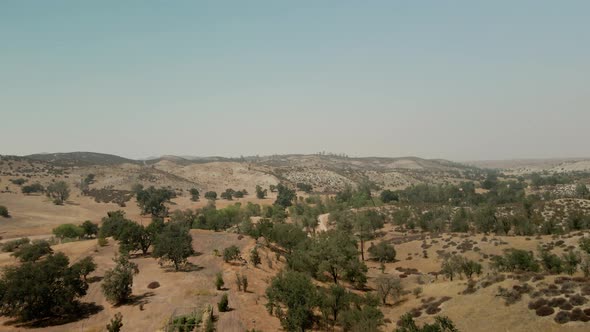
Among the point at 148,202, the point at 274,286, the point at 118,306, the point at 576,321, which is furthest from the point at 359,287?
the point at 148,202

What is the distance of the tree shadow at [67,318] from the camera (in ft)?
132

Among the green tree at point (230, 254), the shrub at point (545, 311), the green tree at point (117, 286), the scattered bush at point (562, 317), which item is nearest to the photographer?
the scattered bush at point (562, 317)

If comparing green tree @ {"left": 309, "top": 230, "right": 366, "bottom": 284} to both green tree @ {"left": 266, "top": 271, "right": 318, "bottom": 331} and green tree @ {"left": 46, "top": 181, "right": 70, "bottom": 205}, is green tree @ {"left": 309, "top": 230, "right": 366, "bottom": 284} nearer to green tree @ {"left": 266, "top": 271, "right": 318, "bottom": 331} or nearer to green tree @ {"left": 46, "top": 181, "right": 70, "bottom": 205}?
green tree @ {"left": 266, "top": 271, "right": 318, "bottom": 331}

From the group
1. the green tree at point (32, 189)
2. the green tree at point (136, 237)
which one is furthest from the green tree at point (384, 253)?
the green tree at point (32, 189)

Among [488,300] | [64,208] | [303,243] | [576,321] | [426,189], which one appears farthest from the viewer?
[426,189]

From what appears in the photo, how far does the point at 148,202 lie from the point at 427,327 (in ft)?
387

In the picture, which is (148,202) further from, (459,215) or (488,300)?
(488,300)

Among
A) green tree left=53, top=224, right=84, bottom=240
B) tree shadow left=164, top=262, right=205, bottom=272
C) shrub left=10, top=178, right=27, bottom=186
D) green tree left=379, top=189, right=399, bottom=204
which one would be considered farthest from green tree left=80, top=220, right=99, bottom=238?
green tree left=379, top=189, right=399, bottom=204

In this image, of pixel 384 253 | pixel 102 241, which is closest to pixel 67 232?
pixel 102 241

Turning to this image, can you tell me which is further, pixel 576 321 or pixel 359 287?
pixel 359 287

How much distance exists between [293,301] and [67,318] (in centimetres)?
2742

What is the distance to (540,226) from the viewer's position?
9269 cm

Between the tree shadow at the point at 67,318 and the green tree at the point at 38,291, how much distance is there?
558mm

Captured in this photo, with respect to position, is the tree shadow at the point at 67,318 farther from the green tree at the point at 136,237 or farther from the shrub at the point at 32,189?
the shrub at the point at 32,189
